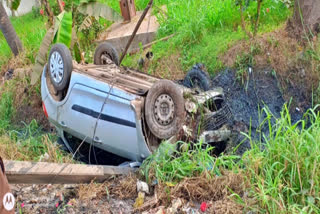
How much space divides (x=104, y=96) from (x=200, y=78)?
151 cm

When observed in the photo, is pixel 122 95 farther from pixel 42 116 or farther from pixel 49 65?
pixel 42 116

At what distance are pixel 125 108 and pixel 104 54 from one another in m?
1.84

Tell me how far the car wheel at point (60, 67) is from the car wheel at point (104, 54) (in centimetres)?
103

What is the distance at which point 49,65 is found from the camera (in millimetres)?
4719

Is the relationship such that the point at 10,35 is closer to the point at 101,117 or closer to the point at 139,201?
the point at 101,117

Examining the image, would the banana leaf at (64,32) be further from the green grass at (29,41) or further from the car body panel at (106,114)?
the green grass at (29,41)

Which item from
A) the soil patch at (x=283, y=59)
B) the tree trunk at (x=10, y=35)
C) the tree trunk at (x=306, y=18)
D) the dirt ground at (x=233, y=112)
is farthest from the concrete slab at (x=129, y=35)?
the tree trunk at (x=306, y=18)

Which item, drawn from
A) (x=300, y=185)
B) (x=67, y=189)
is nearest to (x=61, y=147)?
(x=67, y=189)

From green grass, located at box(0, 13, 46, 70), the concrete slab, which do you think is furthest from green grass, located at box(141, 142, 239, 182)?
green grass, located at box(0, 13, 46, 70)

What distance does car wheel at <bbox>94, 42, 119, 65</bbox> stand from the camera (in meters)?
5.59

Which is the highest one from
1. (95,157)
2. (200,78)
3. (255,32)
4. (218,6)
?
(218,6)

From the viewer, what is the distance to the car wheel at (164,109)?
3.86m

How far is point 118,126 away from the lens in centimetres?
409

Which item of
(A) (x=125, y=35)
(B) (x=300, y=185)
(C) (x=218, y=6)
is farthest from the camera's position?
(A) (x=125, y=35)
